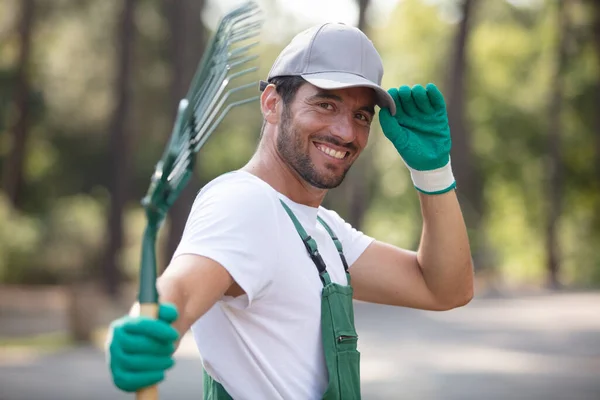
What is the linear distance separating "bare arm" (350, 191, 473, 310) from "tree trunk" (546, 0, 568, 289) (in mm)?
29308

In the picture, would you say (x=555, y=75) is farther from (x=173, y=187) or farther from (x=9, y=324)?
(x=173, y=187)

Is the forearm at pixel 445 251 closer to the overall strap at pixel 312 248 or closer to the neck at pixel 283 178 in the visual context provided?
the neck at pixel 283 178

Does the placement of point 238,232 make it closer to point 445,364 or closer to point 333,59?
point 333,59

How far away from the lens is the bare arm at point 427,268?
326cm

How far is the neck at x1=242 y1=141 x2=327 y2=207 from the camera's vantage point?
2.96 m

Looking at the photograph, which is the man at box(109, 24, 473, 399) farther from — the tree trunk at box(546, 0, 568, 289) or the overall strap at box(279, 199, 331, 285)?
→ the tree trunk at box(546, 0, 568, 289)

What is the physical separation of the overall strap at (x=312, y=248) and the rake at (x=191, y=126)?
1.18 feet

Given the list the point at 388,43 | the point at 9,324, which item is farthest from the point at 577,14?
the point at 9,324

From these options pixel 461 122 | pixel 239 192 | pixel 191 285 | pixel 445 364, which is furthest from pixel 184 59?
pixel 191 285

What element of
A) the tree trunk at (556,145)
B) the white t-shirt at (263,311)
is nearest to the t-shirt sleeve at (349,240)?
the white t-shirt at (263,311)

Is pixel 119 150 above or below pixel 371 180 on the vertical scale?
below

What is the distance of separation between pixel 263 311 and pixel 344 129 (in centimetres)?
59

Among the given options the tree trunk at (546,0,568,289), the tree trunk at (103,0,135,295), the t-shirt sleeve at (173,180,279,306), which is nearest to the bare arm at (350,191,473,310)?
the t-shirt sleeve at (173,180,279,306)

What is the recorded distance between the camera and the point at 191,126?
2.56 metres
